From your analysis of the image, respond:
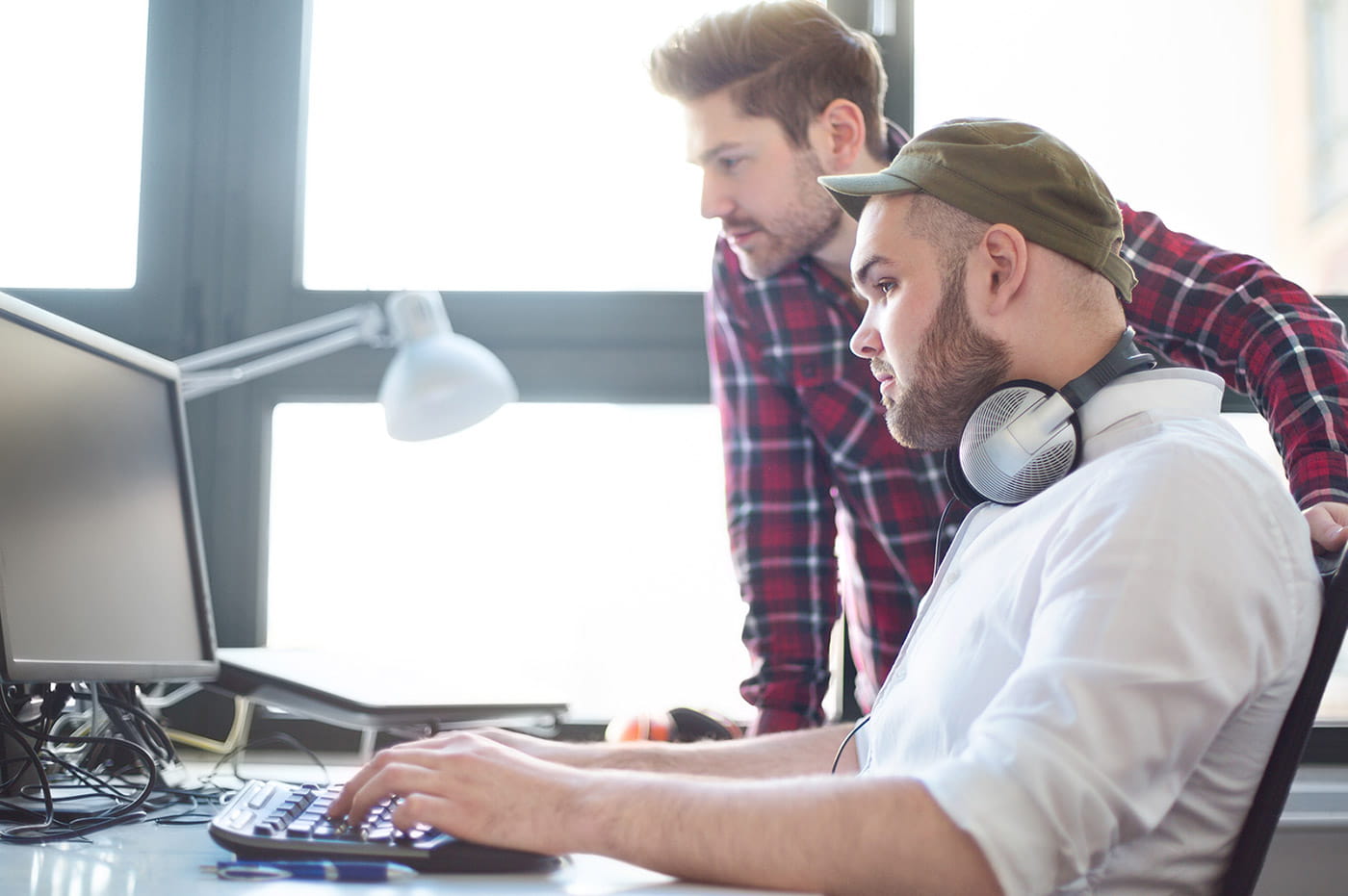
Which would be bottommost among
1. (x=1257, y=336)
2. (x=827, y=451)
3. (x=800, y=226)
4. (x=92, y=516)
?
(x=92, y=516)

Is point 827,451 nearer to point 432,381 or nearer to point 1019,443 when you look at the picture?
point 432,381

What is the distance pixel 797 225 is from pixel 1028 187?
71 cm

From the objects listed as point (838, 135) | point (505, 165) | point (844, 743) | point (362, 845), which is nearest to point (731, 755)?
point (844, 743)

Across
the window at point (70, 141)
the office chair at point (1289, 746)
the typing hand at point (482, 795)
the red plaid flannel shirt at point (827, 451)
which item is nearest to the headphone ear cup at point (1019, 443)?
the office chair at point (1289, 746)

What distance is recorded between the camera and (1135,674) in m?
0.70

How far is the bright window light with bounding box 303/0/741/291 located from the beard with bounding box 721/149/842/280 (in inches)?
10.7

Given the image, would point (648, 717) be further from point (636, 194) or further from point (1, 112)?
point (1, 112)

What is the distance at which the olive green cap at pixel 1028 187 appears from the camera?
1.00 meters

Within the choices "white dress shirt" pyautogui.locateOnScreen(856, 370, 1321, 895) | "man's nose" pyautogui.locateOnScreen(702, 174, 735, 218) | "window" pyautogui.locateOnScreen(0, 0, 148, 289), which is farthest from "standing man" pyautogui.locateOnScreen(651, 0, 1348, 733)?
"window" pyautogui.locateOnScreen(0, 0, 148, 289)

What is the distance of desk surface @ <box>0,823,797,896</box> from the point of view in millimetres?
697

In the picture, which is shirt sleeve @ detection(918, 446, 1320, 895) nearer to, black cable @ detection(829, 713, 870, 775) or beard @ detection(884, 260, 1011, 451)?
beard @ detection(884, 260, 1011, 451)

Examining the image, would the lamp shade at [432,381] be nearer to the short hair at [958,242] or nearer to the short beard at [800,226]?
the short beard at [800,226]

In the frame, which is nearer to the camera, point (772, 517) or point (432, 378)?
point (432, 378)

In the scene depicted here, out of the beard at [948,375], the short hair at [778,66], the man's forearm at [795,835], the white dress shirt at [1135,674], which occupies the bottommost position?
the man's forearm at [795,835]
